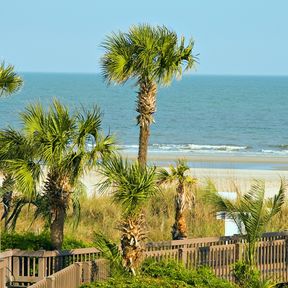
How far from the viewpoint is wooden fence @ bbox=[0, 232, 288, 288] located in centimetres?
1891

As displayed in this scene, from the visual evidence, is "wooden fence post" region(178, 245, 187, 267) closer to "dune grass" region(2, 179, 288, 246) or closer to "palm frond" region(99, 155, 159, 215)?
"palm frond" region(99, 155, 159, 215)

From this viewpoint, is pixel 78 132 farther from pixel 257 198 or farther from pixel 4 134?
pixel 257 198

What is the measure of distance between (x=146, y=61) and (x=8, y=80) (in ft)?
9.53

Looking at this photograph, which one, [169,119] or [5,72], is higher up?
[169,119]

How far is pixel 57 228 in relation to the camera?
1969 cm

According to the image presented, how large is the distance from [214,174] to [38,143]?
96.6 feet

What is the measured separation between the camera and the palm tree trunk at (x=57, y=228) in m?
19.5

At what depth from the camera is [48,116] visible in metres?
19.2

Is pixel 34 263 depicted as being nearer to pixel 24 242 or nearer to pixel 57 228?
pixel 57 228

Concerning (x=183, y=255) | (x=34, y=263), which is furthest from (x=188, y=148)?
(x=34, y=263)

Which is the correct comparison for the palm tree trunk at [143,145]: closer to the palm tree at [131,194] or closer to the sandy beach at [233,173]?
the palm tree at [131,194]

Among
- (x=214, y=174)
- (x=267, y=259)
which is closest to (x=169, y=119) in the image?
(x=214, y=174)

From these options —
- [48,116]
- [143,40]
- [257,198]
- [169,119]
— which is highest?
[169,119]

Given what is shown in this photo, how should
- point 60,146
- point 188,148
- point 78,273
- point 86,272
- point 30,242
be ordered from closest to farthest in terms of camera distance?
point 78,273, point 86,272, point 60,146, point 30,242, point 188,148
